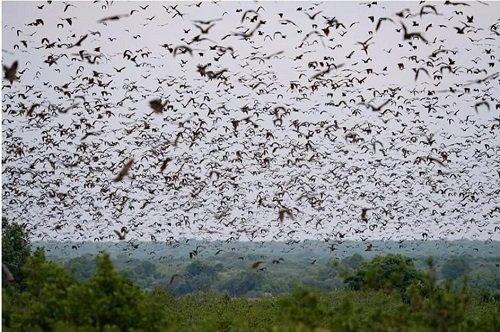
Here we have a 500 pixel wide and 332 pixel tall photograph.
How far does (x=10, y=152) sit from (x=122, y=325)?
13524 millimetres

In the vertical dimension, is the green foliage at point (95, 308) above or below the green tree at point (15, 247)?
below

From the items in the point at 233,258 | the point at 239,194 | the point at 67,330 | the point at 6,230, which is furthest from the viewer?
the point at 233,258

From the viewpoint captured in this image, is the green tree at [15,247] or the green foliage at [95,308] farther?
the green tree at [15,247]

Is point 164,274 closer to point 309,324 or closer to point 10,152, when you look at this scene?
point 10,152

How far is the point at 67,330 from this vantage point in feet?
51.5

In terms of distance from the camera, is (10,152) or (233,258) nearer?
(10,152)

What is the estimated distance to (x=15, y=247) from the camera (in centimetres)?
4659

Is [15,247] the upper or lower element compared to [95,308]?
upper

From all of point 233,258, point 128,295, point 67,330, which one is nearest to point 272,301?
point 128,295

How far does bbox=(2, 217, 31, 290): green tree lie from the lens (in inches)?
1683

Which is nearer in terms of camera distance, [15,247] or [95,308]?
[95,308]

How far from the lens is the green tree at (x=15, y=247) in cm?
4275

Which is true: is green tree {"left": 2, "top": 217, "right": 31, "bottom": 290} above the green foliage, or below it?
above

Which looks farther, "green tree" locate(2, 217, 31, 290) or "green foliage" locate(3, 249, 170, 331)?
"green tree" locate(2, 217, 31, 290)
